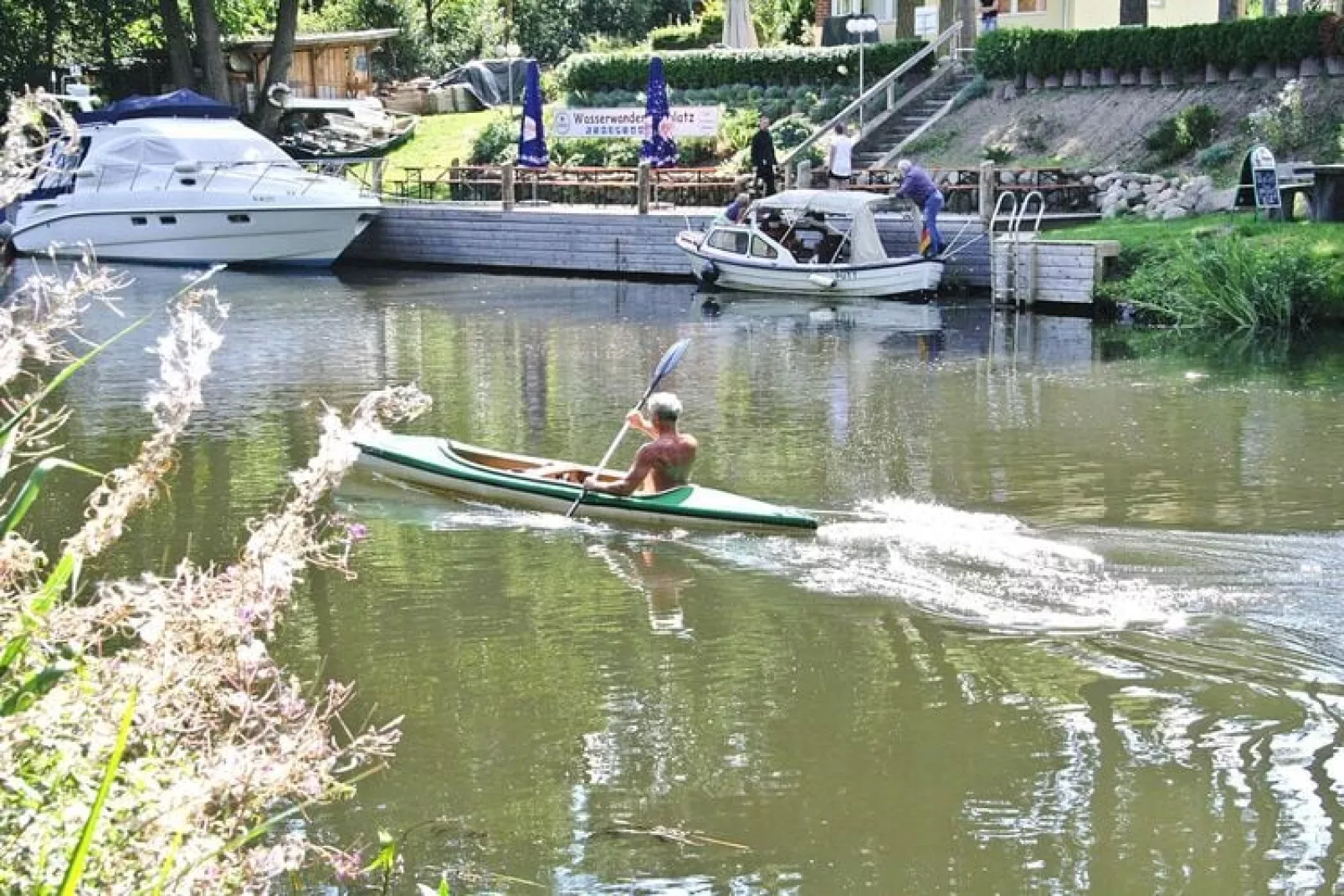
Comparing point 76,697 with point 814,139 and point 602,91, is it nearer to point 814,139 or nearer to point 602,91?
point 814,139

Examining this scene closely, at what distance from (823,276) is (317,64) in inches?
992

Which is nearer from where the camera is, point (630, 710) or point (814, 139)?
point (630, 710)

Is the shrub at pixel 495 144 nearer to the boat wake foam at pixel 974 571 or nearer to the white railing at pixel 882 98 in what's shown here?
the white railing at pixel 882 98

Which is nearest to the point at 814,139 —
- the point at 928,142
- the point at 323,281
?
the point at 928,142

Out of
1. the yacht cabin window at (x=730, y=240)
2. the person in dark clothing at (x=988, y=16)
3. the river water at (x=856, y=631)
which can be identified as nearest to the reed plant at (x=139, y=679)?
the river water at (x=856, y=631)

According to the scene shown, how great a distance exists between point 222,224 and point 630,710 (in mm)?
24730

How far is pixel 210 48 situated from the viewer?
138ft

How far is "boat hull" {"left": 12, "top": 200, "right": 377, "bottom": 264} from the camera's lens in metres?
32.6

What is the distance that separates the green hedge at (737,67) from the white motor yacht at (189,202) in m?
9.54

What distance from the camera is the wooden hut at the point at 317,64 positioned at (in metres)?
47.9

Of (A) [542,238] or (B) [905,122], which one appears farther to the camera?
(B) [905,122]

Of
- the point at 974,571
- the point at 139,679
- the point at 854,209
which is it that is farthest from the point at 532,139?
the point at 139,679

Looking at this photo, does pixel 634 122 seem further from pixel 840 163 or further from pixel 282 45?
pixel 282 45

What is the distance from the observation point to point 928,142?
3341 centimetres
